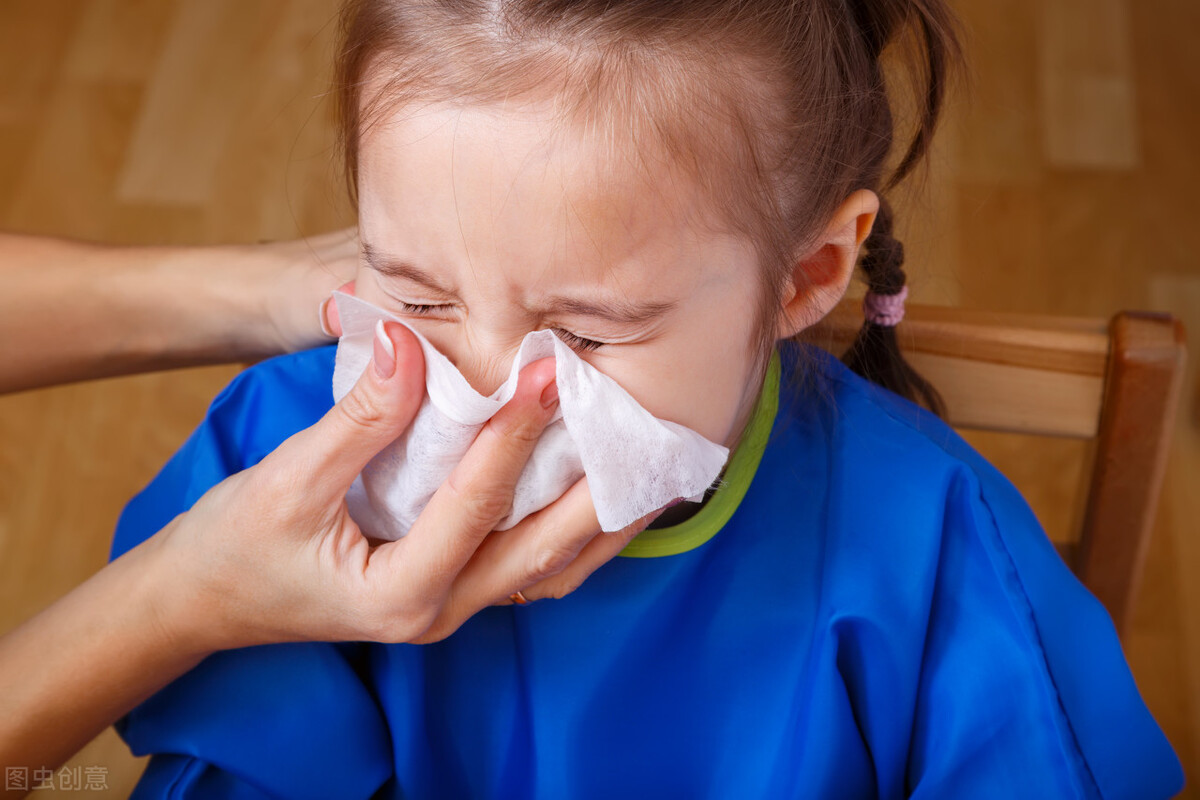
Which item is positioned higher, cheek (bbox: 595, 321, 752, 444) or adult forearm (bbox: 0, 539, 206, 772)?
cheek (bbox: 595, 321, 752, 444)

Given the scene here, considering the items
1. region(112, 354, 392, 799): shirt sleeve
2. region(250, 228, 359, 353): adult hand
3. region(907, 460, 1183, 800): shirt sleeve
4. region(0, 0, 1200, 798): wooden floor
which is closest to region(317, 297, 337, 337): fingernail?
region(250, 228, 359, 353): adult hand

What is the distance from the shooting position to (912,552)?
0.79 meters

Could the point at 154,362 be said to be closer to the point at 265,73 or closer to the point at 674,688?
the point at 674,688

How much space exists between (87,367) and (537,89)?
512mm

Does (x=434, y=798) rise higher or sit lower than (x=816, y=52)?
lower

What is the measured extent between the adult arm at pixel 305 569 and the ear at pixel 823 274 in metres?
0.17

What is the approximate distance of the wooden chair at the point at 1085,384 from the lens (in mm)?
798

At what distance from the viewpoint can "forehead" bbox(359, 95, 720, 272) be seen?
583mm

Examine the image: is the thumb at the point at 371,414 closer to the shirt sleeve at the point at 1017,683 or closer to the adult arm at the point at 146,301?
the adult arm at the point at 146,301

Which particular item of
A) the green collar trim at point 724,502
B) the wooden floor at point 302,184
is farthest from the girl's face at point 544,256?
the wooden floor at point 302,184

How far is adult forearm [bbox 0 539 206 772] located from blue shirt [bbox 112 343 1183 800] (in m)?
0.05

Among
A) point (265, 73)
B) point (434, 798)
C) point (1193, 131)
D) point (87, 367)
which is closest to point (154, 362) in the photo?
point (87, 367)

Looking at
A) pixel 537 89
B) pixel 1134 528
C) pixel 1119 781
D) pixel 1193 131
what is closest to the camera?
Result: pixel 537 89

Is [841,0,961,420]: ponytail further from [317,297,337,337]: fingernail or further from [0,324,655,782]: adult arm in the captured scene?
[317,297,337,337]: fingernail
